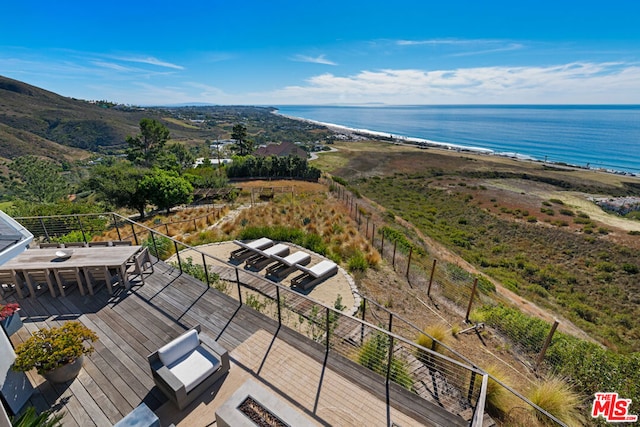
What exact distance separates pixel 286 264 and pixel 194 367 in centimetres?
579

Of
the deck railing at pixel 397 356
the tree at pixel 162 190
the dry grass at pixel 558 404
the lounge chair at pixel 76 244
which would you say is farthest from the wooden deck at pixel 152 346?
the tree at pixel 162 190

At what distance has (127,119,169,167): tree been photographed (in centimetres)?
4469

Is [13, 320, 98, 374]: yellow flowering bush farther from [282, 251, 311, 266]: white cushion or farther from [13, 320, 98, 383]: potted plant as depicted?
[282, 251, 311, 266]: white cushion

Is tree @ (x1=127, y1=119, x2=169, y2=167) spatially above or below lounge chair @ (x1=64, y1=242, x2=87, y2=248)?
below

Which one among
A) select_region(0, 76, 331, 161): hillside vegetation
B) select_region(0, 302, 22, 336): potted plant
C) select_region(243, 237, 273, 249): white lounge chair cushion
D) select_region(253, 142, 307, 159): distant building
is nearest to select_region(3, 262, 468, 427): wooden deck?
select_region(0, 302, 22, 336): potted plant

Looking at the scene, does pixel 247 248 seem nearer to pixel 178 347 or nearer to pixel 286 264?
pixel 286 264

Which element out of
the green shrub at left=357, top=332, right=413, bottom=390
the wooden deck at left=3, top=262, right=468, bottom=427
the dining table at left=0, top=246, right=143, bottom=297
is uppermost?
the dining table at left=0, top=246, right=143, bottom=297

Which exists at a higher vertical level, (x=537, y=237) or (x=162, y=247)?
(x=162, y=247)

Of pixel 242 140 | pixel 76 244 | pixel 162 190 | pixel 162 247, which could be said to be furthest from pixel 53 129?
pixel 76 244

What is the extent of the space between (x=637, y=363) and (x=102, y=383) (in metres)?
11.1

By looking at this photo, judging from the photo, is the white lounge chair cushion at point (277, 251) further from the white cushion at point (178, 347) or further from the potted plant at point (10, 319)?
the potted plant at point (10, 319)

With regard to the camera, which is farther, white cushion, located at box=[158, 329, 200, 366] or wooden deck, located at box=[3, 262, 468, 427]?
white cushion, located at box=[158, 329, 200, 366]

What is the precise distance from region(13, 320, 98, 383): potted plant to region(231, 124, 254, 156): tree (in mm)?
52491

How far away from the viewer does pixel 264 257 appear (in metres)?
10.8
